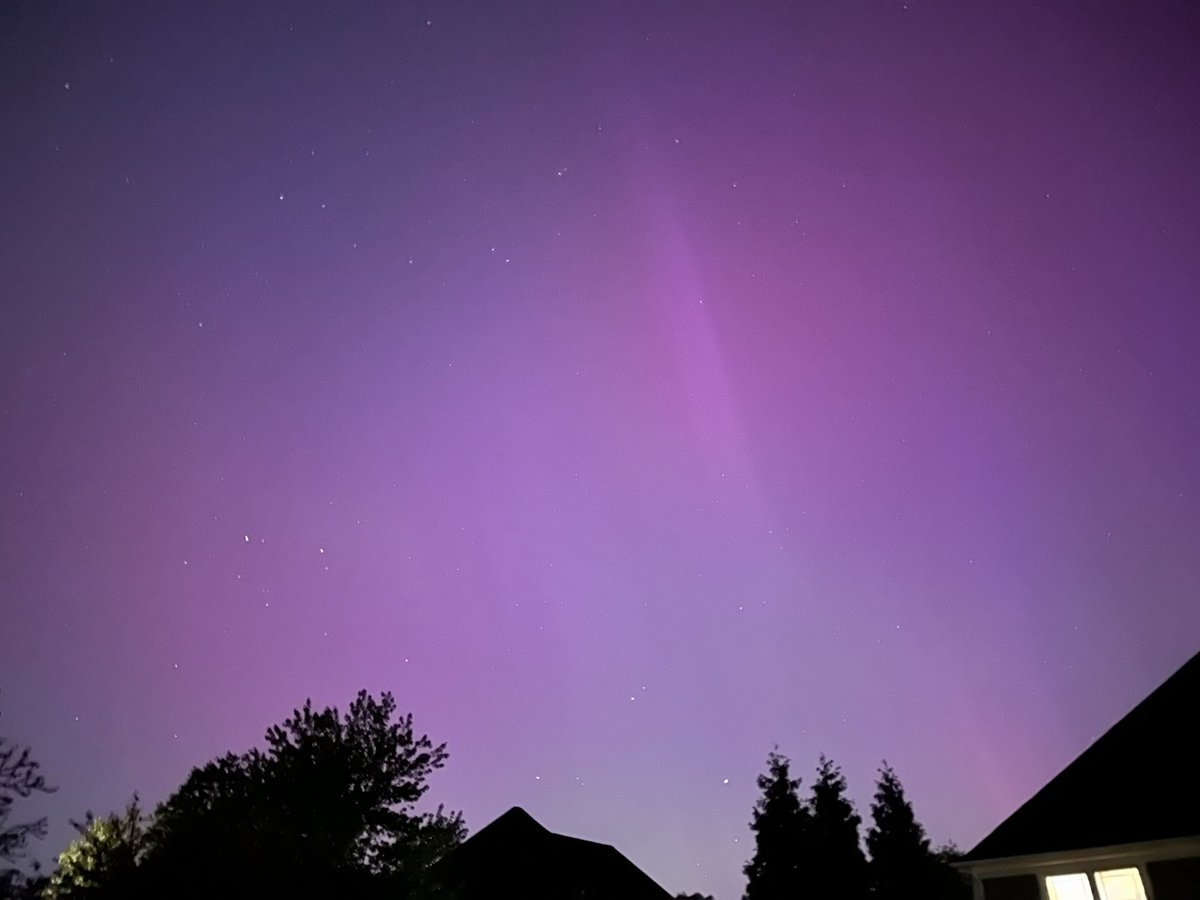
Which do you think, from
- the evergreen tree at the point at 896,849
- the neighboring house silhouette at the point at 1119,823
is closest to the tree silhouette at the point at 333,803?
the neighboring house silhouette at the point at 1119,823

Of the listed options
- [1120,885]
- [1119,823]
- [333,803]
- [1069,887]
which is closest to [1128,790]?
[1119,823]

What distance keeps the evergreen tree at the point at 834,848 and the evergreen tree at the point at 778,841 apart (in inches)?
18.6

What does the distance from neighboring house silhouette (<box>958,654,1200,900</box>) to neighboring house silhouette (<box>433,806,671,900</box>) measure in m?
16.8

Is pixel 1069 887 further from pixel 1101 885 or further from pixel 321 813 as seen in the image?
pixel 321 813

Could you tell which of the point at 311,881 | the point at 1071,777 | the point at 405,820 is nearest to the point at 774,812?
the point at 405,820

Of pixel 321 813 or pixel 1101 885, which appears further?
pixel 321 813

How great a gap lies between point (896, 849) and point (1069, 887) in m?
21.6

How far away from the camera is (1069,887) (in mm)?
13344

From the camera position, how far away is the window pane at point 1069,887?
13.1m

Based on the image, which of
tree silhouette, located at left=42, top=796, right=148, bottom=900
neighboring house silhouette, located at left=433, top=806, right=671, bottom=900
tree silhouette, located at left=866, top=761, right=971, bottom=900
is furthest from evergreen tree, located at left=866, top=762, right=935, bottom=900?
tree silhouette, located at left=42, top=796, right=148, bottom=900

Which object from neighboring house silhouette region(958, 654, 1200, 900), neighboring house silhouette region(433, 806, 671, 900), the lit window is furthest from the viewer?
neighboring house silhouette region(433, 806, 671, 900)

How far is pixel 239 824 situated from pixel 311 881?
132 inches

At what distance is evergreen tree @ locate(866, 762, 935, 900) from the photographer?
31.4 meters

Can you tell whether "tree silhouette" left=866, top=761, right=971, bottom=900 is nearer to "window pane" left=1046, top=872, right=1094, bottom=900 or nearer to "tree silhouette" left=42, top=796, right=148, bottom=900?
"window pane" left=1046, top=872, right=1094, bottom=900
